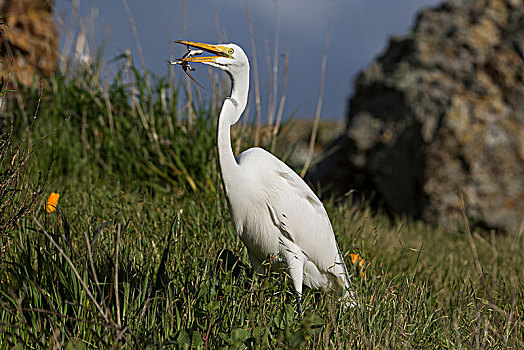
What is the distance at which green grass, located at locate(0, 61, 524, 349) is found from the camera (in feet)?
5.41

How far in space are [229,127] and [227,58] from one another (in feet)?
0.89

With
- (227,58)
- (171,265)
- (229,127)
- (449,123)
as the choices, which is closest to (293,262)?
(171,265)

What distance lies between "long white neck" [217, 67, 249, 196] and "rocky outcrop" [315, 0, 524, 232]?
11.9 feet


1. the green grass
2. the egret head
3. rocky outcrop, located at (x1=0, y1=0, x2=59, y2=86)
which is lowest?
the green grass

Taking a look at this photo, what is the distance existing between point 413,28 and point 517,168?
2.24m

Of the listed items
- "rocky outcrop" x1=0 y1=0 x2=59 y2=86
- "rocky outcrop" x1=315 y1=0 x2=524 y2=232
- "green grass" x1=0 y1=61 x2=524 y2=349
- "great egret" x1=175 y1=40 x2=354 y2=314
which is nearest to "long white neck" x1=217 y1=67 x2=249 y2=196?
"great egret" x1=175 y1=40 x2=354 y2=314

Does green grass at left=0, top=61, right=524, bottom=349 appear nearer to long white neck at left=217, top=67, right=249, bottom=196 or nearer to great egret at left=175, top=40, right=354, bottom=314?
great egret at left=175, top=40, right=354, bottom=314

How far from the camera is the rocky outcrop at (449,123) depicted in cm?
521

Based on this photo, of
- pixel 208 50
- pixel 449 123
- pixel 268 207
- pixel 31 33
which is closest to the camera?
pixel 208 50

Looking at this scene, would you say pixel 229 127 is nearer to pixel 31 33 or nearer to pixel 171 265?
pixel 171 265

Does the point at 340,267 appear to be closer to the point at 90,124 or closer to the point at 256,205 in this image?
the point at 256,205

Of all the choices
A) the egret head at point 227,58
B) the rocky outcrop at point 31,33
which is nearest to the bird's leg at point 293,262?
the egret head at point 227,58

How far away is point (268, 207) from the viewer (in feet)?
7.07

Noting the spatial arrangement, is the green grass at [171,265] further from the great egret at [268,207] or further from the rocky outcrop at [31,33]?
the rocky outcrop at [31,33]
